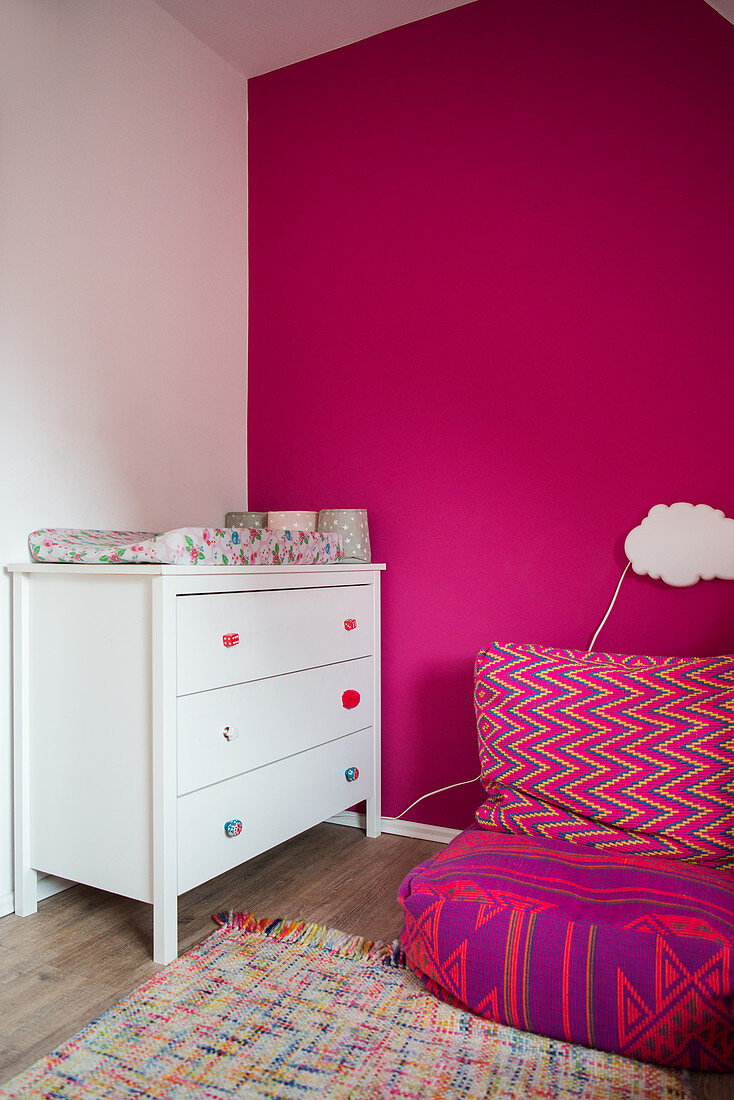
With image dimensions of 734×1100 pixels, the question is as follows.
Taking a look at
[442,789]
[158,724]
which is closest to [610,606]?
[442,789]

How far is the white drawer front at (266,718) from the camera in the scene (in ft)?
5.49

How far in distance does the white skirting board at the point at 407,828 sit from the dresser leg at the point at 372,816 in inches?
2.1

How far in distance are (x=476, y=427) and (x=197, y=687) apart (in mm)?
1119

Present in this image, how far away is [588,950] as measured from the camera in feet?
4.35

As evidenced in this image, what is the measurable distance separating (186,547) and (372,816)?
1.14 m

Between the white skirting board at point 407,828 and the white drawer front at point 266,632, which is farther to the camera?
the white skirting board at point 407,828

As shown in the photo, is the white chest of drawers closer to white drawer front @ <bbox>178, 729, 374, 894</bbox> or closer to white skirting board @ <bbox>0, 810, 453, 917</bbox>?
white drawer front @ <bbox>178, 729, 374, 894</bbox>

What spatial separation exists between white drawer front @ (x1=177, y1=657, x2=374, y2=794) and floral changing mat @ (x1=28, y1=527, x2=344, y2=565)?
0.94ft

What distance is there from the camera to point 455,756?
2.33 m

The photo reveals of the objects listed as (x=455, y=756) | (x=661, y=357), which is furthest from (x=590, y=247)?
(x=455, y=756)

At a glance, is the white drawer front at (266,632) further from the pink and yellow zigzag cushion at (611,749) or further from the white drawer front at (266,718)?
the pink and yellow zigzag cushion at (611,749)

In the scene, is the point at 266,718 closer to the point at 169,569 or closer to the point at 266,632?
the point at 266,632

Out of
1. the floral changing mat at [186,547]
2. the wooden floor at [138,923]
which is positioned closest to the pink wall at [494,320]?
the wooden floor at [138,923]

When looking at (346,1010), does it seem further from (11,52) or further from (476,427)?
(11,52)
